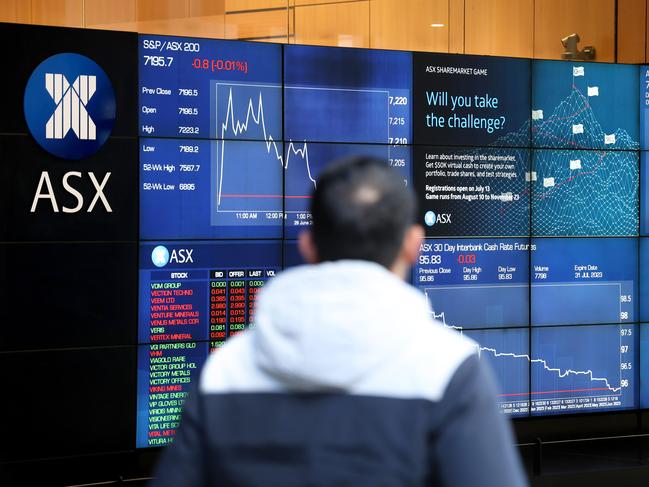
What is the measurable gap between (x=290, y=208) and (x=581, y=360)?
2.29 meters

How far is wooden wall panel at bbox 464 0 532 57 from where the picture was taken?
6773 mm

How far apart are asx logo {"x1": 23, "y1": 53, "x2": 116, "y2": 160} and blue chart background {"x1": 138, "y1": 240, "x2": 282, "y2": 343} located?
2.26ft

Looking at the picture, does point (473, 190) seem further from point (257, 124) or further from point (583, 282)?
point (257, 124)

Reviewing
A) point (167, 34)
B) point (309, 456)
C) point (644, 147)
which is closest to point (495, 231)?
point (644, 147)

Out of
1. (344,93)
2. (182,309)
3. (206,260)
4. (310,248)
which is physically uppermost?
(344,93)

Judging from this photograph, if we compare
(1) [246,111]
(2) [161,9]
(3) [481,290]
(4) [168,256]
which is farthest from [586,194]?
(2) [161,9]

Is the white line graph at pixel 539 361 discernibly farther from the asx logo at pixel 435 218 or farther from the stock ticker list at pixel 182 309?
the stock ticker list at pixel 182 309

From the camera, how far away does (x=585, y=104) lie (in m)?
6.76

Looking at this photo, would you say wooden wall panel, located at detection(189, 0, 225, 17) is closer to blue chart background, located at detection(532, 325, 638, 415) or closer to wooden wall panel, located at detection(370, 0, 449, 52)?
wooden wall panel, located at detection(370, 0, 449, 52)

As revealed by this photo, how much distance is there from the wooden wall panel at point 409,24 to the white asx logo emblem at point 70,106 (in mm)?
1939

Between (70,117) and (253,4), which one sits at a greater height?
(253,4)

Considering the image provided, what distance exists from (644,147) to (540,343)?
1.56 meters

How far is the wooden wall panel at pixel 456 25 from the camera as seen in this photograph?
6719mm

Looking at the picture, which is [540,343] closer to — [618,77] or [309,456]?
[618,77]
